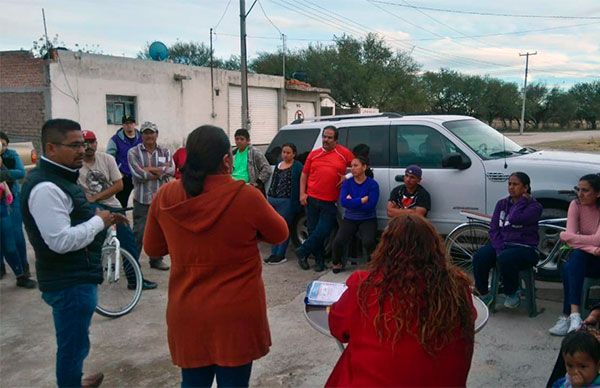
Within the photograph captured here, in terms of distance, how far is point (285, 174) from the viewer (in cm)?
737

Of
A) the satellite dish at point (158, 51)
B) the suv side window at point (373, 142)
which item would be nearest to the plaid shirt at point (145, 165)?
the suv side window at point (373, 142)

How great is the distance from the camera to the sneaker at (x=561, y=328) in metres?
4.68

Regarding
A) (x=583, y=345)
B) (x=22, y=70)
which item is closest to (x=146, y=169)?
(x=583, y=345)

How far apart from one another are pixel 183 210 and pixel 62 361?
1.63 m

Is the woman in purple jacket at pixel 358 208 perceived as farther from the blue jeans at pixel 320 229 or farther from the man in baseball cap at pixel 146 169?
the man in baseball cap at pixel 146 169

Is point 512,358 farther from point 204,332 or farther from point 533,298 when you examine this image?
point 204,332

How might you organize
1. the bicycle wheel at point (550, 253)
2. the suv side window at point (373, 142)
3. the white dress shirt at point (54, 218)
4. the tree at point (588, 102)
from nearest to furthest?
1. the white dress shirt at point (54, 218)
2. the bicycle wheel at point (550, 253)
3. the suv side window at point (373, 142)
4. the tree at point (588, 102)

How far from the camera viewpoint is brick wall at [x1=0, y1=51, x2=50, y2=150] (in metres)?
15.6

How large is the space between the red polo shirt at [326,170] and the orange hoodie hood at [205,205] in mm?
4457

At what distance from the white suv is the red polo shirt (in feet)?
1.19

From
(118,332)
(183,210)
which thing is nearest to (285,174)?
(118,332)

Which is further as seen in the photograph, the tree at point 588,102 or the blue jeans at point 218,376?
the tree at point 588,102

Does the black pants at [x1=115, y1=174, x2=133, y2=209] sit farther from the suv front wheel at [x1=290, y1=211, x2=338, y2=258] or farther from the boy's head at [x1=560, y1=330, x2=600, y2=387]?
the boy's head at [x1=560, y1=330, x2=600, y2=387]

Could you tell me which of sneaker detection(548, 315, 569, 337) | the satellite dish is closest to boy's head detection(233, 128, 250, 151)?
sneaker detection(548, 315, 569, 337)
